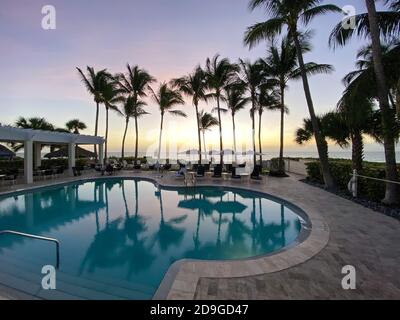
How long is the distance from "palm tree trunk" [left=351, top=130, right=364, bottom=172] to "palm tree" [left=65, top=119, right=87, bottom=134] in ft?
104

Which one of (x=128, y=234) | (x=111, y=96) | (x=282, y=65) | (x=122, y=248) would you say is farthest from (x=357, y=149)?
(x=111, y=96)

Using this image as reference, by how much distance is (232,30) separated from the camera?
12.6 meters

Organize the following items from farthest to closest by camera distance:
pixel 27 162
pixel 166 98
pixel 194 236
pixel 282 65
Answer: pixel 166 98
pixel 282 65
pixel 27 162
pixel 194 236

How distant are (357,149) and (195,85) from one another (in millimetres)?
13787

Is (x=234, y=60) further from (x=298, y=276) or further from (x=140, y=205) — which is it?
(x=298, y=276)

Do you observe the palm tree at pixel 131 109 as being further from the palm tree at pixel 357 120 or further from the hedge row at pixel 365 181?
the palm tree at pixel 357 120

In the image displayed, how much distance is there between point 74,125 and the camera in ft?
101

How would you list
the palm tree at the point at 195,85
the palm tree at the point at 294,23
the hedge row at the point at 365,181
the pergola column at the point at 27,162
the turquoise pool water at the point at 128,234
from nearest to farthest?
the turquoise pool water at the point at 128,234
the hedge row at the point at 365,181
the palm tree at the point at 294,23
the pergola column at the point at 27,162
the palm tree at the point at 195,85

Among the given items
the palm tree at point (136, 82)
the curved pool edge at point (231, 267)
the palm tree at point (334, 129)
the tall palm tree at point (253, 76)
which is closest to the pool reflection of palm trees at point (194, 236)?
the curved pool edge at point (231, 267)

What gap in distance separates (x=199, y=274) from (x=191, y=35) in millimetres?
13130

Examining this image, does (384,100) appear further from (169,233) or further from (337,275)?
(169,233)

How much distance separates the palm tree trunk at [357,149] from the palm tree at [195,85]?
39.2 feet

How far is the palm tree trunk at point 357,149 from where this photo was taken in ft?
34.8

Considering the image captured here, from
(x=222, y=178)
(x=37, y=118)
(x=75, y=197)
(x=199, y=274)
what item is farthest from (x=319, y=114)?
(x=37, y=118)
